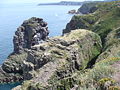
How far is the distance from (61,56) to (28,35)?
197 ft

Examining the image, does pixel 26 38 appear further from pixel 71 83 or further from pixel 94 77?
pixel 94 77

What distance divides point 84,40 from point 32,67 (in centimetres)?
2343

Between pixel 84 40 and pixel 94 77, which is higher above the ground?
pixel 94 77

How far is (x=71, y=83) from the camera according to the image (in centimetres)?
4631

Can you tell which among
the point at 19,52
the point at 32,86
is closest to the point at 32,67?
the point at 32,86

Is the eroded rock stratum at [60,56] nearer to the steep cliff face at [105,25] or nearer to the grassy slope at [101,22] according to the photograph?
the steep cliff face at [105,25]

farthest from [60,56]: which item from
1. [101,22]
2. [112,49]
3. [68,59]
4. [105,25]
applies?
[101,22]

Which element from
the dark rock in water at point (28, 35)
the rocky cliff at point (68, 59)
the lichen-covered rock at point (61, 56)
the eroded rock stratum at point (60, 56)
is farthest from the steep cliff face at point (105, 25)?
the dark rock in water at point (28, 35)

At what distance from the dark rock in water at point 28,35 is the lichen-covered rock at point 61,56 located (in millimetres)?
41679

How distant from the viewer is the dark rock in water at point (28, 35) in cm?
14750

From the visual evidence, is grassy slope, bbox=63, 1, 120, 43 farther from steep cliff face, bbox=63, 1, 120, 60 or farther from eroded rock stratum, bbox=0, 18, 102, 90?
eroded rock stratum, bbox=0, 18, 102, 90

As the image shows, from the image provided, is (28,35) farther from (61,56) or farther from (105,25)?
(61,56)

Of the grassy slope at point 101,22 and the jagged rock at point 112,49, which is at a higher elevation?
the jagged rock at point 112,49

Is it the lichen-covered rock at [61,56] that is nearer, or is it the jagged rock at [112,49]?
the jagged rock at [112,49]
